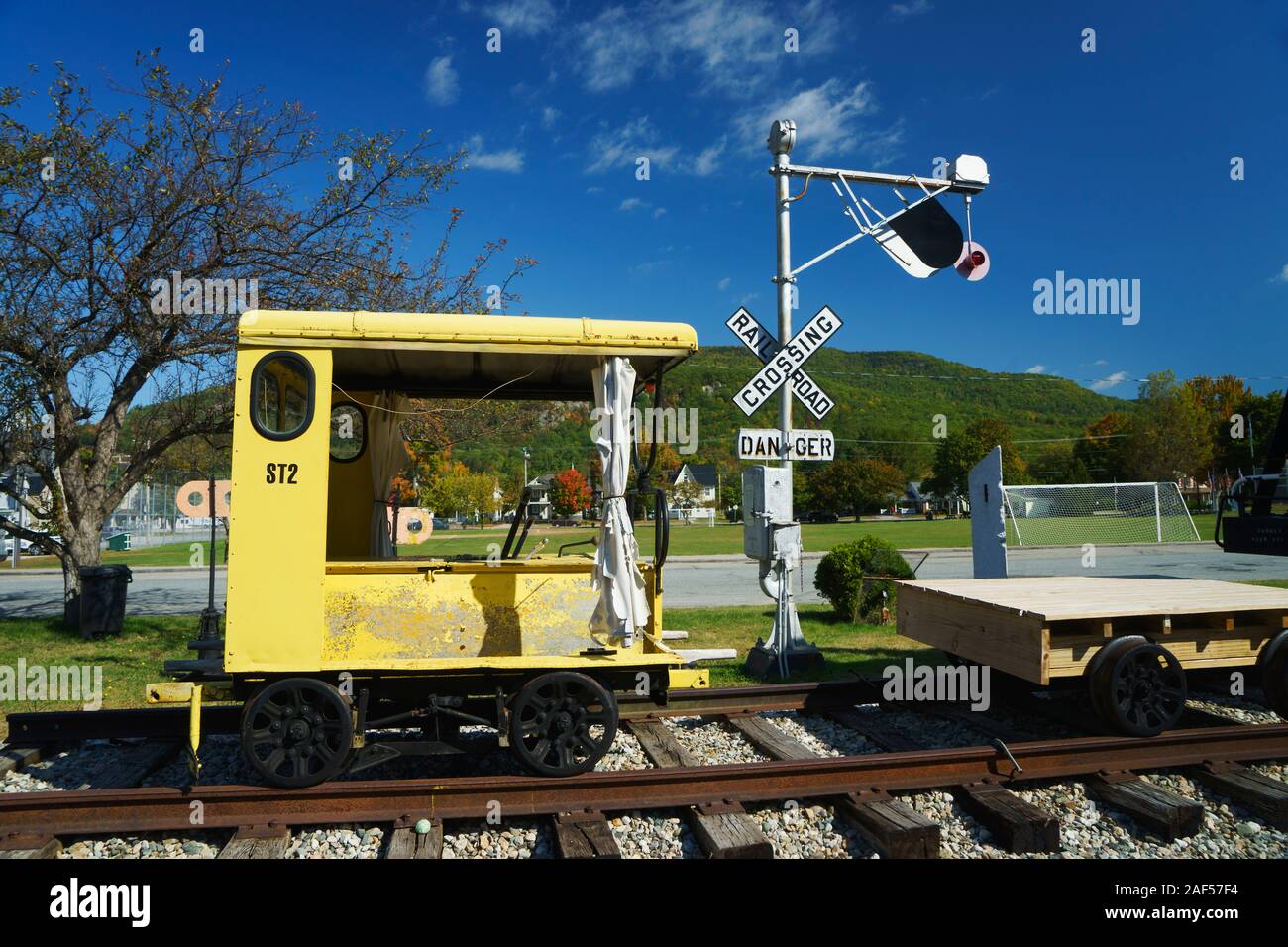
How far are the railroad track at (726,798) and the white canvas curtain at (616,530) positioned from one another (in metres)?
0.94

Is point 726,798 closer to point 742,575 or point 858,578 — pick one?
point 858,578

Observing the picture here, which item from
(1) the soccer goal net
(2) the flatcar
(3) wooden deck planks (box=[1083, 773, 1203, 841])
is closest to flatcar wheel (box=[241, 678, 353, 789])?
(2) the flatcar

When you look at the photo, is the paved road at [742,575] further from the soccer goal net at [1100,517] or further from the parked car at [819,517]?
the parked car at [819,517]

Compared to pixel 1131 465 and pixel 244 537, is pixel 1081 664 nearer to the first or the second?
pixel 244 537

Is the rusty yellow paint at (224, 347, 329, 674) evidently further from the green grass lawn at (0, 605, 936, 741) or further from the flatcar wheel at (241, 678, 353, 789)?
the green grass lawn at (0, 605, 936, 741)

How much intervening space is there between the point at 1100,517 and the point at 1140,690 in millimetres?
27849

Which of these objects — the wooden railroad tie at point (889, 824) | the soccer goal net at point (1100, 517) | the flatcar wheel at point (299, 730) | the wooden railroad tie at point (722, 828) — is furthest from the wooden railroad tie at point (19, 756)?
the soccer goal net at point (1100, 517)

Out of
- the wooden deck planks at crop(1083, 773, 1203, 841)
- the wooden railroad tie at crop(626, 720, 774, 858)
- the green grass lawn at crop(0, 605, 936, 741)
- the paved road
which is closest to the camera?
the wooden railroad tie at crop(626, 720, 774, 858)

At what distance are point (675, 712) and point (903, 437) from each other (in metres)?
103

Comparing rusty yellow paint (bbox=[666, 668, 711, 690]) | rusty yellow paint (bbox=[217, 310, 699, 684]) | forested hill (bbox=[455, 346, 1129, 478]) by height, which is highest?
forested hill (bbox=[455, 346, 1129, 478])

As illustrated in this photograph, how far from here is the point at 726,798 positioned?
486 cm

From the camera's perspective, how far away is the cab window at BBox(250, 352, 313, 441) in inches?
194

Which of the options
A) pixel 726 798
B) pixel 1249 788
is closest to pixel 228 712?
pixel 726 798

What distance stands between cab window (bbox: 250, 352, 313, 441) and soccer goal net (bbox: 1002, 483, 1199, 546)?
27124mm
